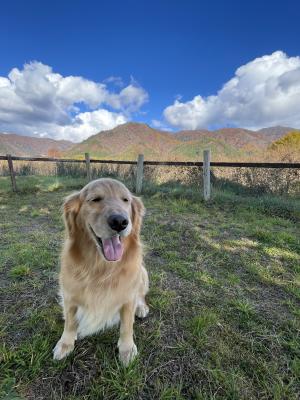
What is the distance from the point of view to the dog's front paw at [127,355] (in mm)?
1569

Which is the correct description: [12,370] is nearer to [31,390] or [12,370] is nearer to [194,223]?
[31,390]

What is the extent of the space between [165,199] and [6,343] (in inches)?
219

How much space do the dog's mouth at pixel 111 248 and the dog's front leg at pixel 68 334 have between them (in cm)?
49

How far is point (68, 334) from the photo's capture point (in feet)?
5.42

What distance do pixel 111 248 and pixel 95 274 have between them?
26 centimetres

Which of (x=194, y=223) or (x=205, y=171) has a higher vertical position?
(x=205, y=171)

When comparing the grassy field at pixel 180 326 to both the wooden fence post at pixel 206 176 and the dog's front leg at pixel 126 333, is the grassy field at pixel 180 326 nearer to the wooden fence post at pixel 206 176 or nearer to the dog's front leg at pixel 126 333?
the dog's front leg at pixel 126 333

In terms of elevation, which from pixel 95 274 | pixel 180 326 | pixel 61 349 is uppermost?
pixel 95 274

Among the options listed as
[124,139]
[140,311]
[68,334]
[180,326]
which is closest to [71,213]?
[68,334]

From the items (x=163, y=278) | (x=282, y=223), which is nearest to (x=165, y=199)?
(x=282, y=223)

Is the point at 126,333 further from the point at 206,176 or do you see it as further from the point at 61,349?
the point at 206,176

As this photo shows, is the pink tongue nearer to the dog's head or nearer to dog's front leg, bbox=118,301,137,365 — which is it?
the dog's head

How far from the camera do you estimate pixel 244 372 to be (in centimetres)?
157

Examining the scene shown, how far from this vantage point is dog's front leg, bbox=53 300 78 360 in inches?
63.3
